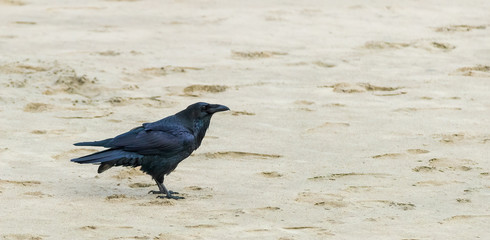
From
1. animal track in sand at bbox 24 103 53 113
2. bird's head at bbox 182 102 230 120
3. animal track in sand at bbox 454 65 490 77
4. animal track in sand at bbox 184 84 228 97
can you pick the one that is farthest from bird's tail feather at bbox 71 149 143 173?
animal track in sand at bbox 454 65 490 77

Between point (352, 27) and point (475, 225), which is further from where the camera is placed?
point (352, 27)

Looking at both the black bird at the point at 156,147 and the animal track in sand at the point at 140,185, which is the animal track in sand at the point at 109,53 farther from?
the black bird at the point at 156,147

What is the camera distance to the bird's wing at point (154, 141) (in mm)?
7434

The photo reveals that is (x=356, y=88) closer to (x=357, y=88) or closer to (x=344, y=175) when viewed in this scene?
(x=357, y=88)

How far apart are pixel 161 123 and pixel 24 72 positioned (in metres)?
3.99

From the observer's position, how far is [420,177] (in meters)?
8.13

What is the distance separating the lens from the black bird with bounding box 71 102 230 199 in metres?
7.40

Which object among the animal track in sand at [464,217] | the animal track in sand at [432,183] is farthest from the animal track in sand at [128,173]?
the animal track in sand at [464,217]

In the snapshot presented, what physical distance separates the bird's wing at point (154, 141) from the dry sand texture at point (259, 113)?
36 centimetres

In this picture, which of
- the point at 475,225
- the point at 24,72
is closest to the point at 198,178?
the point at 475,225

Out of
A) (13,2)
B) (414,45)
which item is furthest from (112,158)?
(13,2)

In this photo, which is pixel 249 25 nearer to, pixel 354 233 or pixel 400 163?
pixel 400 163

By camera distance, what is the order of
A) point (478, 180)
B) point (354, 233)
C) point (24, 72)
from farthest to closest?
1. point (24, 72)
2. point (478, 180)
3. point (354, 233)

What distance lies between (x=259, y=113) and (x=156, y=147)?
2928 mm
